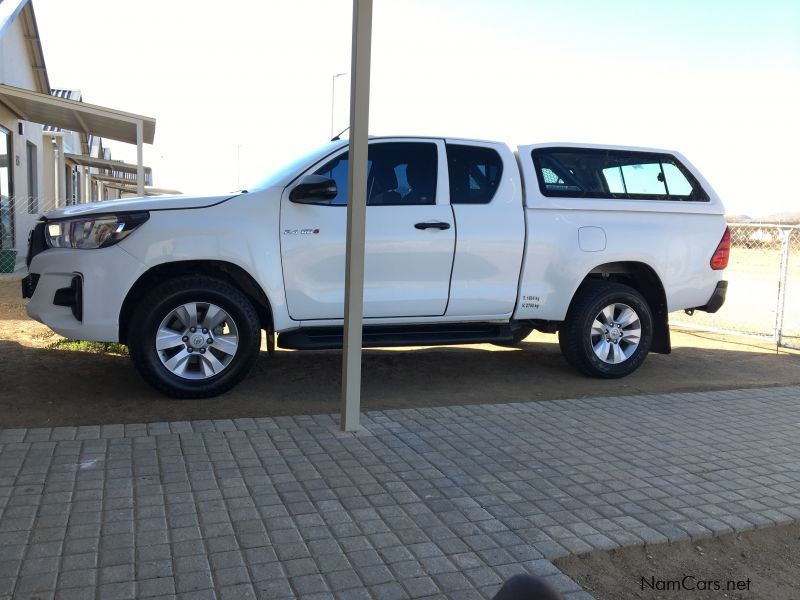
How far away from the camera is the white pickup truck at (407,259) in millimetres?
5445

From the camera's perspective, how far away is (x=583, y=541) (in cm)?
349

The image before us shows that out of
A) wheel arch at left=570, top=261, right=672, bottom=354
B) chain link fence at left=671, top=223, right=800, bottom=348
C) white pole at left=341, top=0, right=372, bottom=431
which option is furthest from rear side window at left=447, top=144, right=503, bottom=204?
chain link fence at left=671, top=223, right=800, bottom=348

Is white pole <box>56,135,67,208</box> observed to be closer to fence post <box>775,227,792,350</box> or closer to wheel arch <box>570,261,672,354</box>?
wheel arch <box>570,261,672,354</box>

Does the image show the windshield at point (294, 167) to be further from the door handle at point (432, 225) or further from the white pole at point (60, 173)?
the white pole at point (60, 173)

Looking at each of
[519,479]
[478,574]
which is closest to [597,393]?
[519,479]

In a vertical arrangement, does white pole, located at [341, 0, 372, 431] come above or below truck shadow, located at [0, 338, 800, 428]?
above

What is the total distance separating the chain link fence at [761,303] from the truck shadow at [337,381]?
126 cm

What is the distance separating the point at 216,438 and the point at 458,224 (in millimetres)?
2715

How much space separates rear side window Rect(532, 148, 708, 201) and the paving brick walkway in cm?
223

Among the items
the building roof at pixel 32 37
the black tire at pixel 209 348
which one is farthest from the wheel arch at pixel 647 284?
the building roof at pixel 32 37

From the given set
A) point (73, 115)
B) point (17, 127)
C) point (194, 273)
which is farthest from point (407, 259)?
point (17, 127)

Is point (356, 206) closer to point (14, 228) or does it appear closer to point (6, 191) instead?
point (6, 191)

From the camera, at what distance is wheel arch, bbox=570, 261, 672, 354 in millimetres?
6914

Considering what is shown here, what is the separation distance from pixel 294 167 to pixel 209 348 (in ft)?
5.41
